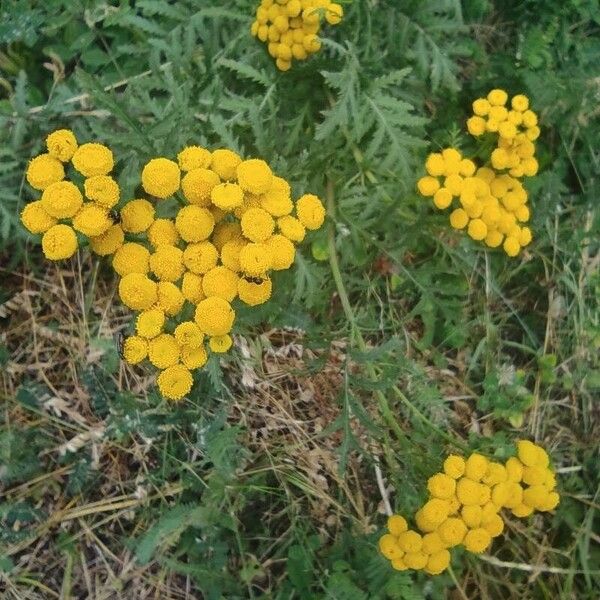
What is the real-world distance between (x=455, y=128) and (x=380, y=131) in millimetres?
437

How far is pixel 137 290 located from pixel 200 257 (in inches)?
7.8

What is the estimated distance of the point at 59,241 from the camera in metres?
2.08

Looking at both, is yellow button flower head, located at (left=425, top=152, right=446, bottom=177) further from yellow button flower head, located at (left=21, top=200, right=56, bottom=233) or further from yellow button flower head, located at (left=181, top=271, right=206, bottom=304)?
yellow button flower head, located at (left=21, top=200, right=56, bottom=233)

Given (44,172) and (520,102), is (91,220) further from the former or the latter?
(520,102)

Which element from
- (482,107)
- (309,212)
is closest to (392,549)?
(309,212)

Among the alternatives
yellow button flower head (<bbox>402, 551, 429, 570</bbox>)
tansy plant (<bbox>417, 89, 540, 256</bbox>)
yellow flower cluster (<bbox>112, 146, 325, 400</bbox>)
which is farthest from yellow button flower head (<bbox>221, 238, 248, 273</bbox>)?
yellow button flower head (<bbox>402, 551, 429, 570</bbox>)

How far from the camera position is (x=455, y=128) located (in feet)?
10.5

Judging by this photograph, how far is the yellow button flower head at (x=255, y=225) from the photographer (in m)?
2.10

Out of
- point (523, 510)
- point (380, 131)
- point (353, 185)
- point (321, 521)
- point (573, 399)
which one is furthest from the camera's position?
point (573, 399)

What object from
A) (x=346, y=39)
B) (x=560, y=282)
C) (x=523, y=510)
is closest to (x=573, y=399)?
(x=560, y=282)

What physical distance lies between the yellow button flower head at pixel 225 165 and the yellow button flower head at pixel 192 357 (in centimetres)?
50

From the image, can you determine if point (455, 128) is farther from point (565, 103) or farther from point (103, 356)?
point (103, 356)

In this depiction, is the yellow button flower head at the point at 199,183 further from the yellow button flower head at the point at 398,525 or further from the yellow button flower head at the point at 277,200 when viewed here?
the yellow button flower head at the point at 398,525

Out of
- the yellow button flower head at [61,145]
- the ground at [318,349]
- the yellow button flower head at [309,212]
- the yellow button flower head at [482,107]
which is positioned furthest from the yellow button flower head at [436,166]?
the yellow button flower head at [61,145]
